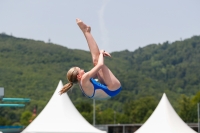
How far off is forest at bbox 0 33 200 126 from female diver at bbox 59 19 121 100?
7374cm

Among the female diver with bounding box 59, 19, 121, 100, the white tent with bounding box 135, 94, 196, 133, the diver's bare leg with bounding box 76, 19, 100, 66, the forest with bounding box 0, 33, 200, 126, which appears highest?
the forest with bounding box 0, 33, 200, 126

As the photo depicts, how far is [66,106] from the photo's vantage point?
84.8 ft

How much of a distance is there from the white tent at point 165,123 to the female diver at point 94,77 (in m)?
17.9

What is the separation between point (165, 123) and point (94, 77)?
61.9 feet

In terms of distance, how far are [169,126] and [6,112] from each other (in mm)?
91149

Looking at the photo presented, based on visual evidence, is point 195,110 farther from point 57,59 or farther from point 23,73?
point 57,59

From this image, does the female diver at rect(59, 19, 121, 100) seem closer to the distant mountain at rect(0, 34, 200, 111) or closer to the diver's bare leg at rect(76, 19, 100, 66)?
the diver's bare leg at rect(76, 19, 100, 66)

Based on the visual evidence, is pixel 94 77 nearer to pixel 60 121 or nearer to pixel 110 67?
pixel 60 121

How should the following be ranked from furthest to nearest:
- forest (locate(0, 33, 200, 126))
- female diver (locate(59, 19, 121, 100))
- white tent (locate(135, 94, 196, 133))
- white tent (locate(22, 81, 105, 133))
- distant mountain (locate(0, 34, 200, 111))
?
distant mountain (locate(0, 34, 200, 111)) → forest (locate(0, 33, 200, 126)) → white tent (locate(135, 94, 196, 133)) → white tent (locate(22, 81, 105, 133)) → female diver (locate(59, 19, 121, 100))

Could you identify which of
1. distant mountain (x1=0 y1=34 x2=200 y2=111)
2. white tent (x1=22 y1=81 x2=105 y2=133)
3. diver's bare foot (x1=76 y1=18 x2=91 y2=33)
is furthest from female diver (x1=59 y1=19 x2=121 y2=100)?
distant mountain (x1=0 y1=34 x2=200 y2=111)

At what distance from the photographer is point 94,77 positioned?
25.1 feet

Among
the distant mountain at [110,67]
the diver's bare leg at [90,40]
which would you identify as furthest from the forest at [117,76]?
the diver's bare leg at [90,40]

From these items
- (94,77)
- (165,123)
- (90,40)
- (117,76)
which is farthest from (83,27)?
(117,76)

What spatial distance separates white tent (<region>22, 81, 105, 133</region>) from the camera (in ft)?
80.0
